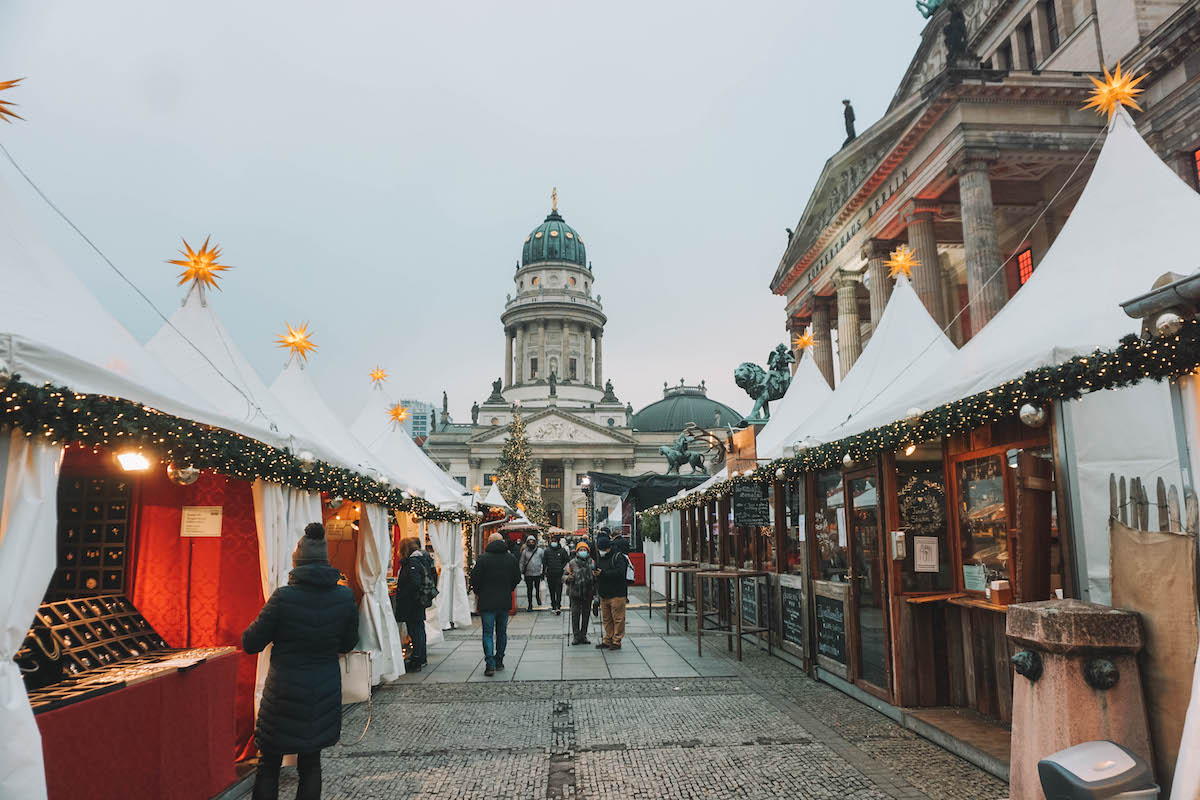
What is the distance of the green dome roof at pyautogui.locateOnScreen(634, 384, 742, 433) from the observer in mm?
88500

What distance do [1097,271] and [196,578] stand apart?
Answer: 765 centimetres

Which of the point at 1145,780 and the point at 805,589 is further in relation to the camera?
the point at 805,589

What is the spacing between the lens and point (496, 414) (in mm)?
85062

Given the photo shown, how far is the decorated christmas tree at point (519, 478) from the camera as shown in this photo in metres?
55.5

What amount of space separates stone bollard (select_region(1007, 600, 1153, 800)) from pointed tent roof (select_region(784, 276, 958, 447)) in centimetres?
460

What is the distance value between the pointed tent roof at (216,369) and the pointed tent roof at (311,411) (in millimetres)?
1767

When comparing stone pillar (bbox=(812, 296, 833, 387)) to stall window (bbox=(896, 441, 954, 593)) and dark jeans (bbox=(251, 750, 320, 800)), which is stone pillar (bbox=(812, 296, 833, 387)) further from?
dark jeans (bbox=(251, 750, 320, 800))

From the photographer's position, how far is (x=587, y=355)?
9150cm

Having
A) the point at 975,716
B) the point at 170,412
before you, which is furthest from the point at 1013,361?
the point at 170,412

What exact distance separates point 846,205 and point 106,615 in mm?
25362

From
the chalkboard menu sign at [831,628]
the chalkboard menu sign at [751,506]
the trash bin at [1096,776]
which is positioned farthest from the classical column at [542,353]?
the trash bin at [1096,776]

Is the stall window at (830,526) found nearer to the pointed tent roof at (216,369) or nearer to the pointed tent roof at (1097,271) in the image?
the pointed tent roof at (1097,271)

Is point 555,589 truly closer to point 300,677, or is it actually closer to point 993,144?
point 300,677

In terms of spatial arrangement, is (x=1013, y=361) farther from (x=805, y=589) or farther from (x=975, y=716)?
(x=805, y=589)
